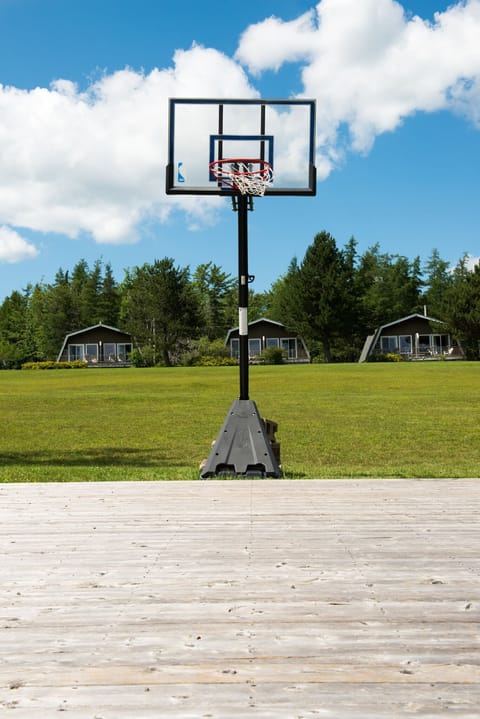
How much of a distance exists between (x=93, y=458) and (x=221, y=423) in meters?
6.11

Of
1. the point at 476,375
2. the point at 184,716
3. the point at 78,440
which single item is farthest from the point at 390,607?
the point at 476,375

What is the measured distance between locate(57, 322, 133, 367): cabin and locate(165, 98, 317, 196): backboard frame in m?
59.9

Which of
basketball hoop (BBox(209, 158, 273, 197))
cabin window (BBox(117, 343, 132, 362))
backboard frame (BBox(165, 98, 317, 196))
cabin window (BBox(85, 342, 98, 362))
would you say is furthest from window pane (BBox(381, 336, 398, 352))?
basketball hoop (BBox(209, 158, 273, 197))

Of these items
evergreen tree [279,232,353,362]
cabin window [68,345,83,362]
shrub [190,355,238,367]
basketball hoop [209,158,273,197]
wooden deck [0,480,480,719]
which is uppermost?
evergreen tree [279,232,353,362]

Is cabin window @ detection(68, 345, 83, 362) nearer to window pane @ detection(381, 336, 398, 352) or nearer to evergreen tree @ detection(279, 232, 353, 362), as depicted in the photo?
evergreen tree @ detection(279, 232, 353, 362)

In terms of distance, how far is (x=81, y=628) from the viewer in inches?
132

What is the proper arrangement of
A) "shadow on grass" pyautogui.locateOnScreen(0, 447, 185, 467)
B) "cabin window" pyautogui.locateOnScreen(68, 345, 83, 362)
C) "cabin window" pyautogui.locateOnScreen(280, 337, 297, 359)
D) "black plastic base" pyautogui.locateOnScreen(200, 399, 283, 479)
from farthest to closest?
"cabin window" pyautogui.locateOnScreen(68, 345, 83, 362), "cabin window" pyautogui.locateOnScreen(280, 337, 297, 359), "shadow on grass" pyautogui.locateOnScreen(0, 447, 185, 467), "black plastic base" pyautogui.locateOnScreen(200, 399, 283, 479)

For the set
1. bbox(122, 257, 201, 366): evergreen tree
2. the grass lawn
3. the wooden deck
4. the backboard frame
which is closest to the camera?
the wooden deck

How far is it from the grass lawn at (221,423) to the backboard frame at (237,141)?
12.3 feet

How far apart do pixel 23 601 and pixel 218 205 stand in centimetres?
772

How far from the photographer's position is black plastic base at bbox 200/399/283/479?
8.76m

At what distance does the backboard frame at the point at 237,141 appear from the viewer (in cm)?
966

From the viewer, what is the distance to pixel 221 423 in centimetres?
1891

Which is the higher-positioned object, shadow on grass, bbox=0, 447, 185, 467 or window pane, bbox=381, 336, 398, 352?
window pane, bbox=381, 336, 398, 352
